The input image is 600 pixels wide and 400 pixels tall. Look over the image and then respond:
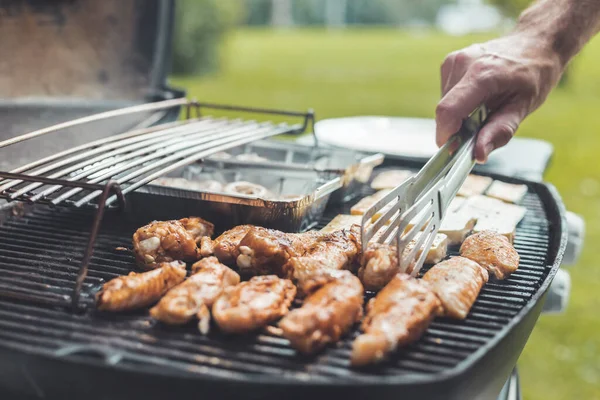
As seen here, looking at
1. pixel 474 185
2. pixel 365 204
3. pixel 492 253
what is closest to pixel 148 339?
pixel 492 253

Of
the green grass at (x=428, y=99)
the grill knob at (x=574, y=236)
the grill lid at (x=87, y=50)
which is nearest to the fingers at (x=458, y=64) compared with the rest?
the grill knob at (x=574, y=236)

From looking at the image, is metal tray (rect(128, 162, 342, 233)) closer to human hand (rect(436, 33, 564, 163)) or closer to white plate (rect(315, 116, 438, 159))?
human hand (rect(436, 33, 564, 163))

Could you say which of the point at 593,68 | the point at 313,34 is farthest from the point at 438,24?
the point at 593,68

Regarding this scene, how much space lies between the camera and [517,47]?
279cm

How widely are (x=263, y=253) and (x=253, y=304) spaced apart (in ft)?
1.07

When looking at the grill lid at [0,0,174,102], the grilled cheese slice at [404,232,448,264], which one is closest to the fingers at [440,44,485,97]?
the grilled cheese slice at [404,232,448,264]

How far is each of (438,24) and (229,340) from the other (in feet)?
110

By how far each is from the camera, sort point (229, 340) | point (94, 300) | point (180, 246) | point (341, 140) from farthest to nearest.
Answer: point (341, 140), point (180, 246), point (94, 300), point (229, 340)

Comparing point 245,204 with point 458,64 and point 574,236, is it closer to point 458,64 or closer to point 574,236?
point 458,64

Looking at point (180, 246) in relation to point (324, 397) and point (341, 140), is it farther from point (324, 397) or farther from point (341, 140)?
point (341, 140)

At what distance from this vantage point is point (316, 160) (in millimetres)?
3344

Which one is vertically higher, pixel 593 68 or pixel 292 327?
pixel 593 68

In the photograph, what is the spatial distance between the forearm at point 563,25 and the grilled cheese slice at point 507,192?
0.66 m

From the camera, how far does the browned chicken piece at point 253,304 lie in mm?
1764
